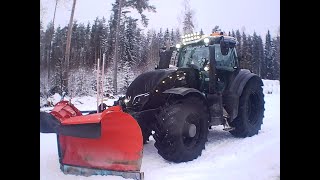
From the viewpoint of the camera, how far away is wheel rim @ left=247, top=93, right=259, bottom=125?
2.58 metres

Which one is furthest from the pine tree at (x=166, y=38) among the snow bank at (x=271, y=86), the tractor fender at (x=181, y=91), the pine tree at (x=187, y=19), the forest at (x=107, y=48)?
the snow bank at (x=271, y=86)

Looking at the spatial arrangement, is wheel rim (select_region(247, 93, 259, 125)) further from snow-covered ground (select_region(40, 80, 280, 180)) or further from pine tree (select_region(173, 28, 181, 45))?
pine tree (select_region(173, 28, 181, 45))

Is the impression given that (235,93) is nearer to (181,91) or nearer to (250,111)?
(250,111)

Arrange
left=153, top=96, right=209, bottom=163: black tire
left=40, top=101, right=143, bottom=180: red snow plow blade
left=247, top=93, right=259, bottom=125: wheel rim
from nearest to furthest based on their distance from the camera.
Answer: left=40, top=101, right=143, bottom=180: red snow plow blade < left=153, top=96, right=209, bottom=163: black tire < left=247, top=93, right=259, bottom=125: wheel rim

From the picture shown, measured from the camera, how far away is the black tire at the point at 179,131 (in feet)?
7.45

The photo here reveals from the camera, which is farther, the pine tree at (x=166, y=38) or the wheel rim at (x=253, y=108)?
the wheel rim at (x=253, y=108)

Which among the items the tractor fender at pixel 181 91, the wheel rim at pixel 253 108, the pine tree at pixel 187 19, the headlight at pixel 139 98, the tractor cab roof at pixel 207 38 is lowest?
the wheel rim at pixel 253 108

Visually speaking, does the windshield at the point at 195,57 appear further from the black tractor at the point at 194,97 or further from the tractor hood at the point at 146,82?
the tractor hood at the point at 146,82

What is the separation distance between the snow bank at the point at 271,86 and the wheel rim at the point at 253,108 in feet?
0.31

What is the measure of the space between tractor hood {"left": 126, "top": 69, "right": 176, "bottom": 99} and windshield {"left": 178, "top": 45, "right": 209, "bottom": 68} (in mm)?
242

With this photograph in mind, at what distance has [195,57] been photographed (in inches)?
105

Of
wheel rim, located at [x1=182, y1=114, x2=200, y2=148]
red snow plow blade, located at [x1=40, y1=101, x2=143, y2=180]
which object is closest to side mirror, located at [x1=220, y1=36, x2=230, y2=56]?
wheel rim, located at [x1=182, y1=114, x2=200, y2=148]
